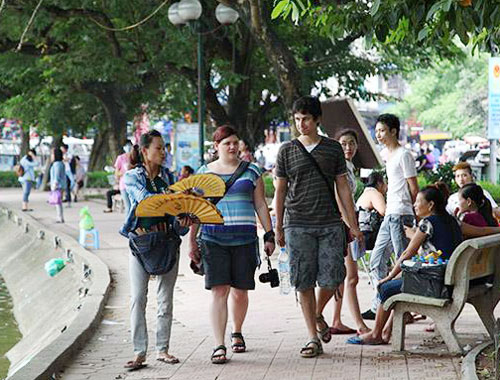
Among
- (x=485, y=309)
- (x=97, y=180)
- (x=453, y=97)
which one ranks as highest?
(x=453, y=97)

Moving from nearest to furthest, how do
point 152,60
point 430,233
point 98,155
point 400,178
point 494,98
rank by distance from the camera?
point 430,233
point 400,178
point 494,98
point 152,60
point 98,155

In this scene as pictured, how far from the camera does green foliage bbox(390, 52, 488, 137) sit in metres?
62.9

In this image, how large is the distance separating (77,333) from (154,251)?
179 centimetres

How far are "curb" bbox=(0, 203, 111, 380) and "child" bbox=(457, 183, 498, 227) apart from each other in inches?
136

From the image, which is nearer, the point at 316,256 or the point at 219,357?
the point at 219,357

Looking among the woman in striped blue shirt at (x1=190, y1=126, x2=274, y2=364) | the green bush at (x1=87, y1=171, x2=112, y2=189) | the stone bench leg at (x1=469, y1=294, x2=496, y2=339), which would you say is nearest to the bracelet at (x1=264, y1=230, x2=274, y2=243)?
the woman in striped blue shirt at (x1=190, y1=126, x2=274, y2=364)

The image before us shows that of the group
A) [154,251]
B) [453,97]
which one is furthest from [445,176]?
[453,97]

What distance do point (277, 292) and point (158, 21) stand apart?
598 inches

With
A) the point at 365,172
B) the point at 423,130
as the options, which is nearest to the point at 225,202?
the point at 365,172

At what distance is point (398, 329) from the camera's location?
27.1 feet

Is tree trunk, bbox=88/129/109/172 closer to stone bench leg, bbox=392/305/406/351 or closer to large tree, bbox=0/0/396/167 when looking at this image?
large tree, bbox=0/0/396/167

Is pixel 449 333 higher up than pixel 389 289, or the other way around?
pixel 389 289

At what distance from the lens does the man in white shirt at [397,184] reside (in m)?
9.09

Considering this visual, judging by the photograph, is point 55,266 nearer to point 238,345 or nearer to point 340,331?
point 340,331
